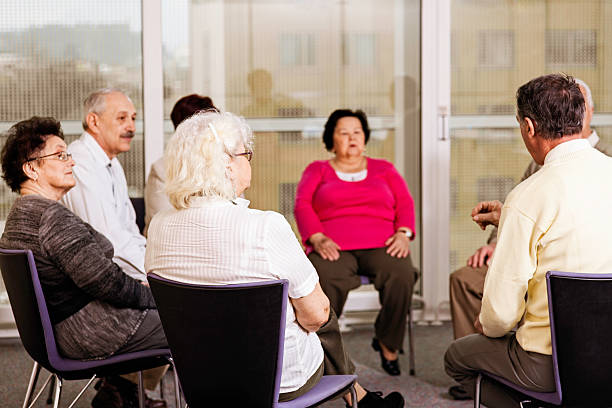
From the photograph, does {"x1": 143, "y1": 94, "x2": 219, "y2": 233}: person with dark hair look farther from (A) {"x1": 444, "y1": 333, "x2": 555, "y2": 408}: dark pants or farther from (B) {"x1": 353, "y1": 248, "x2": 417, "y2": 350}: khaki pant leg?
(A) {"x1": 444, "y1": 333, "x2": 555, "y2": 408}: dark pants

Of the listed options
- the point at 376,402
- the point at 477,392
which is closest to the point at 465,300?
the point at 376,402

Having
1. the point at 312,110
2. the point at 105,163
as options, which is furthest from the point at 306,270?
the point at 312,110

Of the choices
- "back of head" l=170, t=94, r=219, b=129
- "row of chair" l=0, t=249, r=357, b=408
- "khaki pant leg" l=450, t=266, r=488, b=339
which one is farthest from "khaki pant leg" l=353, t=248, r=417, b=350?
"row of chair" l=0, t=249, r=357, b=408

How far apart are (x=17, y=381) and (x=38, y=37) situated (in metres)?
2.07

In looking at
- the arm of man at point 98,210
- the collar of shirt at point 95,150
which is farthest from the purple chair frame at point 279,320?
the collar of shirt at point 95,150

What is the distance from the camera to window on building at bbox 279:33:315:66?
5.09m

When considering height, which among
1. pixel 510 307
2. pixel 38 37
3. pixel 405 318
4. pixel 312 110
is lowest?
pixel 405 318

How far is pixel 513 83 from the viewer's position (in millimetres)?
5270

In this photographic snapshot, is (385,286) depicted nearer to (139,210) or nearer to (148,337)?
(139,210)

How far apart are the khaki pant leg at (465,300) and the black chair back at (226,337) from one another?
1.77 meters

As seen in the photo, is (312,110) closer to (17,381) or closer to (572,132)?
(17,381)

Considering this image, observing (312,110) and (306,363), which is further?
(312,110)

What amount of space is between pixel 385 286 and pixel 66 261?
195cm

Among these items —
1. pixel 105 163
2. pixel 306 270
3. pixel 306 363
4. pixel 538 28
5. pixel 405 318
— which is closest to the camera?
pixel 306 270
